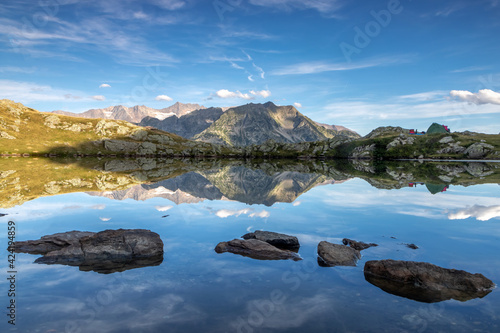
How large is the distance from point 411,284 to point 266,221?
16.9m

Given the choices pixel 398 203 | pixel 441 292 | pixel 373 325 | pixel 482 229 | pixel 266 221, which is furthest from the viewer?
pixel 398 203

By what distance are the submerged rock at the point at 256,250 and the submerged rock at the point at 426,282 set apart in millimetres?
5532

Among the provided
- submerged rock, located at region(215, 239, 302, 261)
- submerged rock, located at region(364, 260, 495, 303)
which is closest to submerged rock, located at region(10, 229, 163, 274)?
submerged rock, located at region(215, 239, 302, 261)

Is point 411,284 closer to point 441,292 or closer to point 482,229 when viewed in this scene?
point 441,292

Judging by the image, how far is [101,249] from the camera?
65.3 feet

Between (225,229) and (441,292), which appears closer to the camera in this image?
(441,292)

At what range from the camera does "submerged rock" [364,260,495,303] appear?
1472 cm

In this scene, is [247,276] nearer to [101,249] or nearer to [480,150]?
[101,249]

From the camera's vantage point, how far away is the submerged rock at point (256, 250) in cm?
2028

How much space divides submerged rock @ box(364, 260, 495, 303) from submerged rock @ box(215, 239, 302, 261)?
5532 mm

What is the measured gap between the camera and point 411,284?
1585cm

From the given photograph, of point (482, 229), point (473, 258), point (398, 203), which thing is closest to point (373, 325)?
point (473, 258)

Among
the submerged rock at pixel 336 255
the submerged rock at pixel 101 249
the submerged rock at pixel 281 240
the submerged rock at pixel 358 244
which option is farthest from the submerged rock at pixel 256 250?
the submerged rock at pixel 358 244

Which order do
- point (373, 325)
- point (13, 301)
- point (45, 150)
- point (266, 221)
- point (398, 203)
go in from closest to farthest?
1. point (373, 325)
2. point (13, 301)
3. point (266, 221)
4. point (398, 203)
5. point (45, 150)
